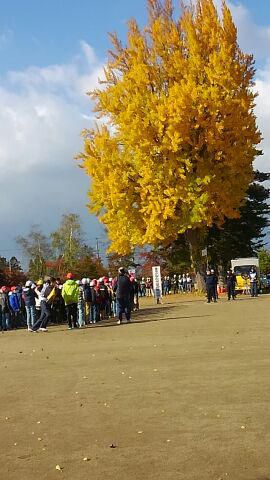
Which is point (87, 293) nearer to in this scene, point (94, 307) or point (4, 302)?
point (94, 307)

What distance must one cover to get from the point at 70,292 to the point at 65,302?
455 millimetres

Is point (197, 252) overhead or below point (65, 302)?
overhead

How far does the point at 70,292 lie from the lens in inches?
845

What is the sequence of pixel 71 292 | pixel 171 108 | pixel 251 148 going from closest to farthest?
pixel 71 292 < pixel 171 108 < pixel 251 148

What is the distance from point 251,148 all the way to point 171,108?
596 cm

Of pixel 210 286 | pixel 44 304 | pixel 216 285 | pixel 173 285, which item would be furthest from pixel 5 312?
pixel 173 285

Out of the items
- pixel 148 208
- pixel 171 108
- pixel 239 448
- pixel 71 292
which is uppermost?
pixel 171 108

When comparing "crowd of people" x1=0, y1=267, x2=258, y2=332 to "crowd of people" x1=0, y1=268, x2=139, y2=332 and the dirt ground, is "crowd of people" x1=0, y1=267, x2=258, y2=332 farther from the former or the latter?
the dirt ground

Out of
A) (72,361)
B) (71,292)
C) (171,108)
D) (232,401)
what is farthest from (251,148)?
(232,401)

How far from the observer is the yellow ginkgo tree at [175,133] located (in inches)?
1487

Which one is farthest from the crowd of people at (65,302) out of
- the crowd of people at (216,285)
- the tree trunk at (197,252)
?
the tree trunk at (197,252)

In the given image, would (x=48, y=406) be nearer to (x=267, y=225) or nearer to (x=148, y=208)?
(x=148, y=208)

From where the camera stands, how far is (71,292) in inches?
846

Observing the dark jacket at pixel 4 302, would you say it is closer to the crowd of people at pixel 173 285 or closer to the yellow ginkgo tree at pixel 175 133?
the yellow ginkgo tree at pixel 175 133
